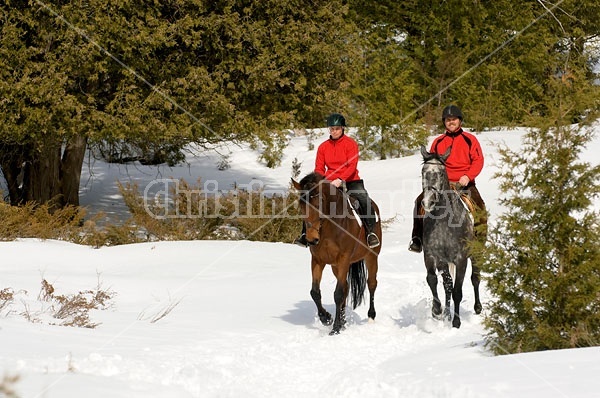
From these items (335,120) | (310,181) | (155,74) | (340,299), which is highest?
(155,74)

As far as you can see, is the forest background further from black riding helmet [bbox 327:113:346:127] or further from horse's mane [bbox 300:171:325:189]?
horse's mane [bbox 300:171:325:189]

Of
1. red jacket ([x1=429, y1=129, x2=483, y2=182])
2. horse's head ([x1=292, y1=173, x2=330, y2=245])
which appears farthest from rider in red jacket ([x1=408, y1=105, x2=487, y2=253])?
horse's head ([x1=292, y1=173, x2=330, y2=245])

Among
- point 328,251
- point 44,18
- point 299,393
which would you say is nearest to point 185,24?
point 44,18

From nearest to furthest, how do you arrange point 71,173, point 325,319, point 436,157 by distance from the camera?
point 436,157
point 325,319
point 71,173

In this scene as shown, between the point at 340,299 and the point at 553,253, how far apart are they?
9.75 ft

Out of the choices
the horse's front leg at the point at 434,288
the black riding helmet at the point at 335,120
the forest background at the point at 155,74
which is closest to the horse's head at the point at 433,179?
the horse's front leg at the point at 434,288

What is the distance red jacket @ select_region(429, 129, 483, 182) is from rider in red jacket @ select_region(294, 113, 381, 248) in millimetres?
1058

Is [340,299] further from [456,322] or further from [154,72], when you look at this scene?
[154,72]

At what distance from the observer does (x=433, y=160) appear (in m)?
8.69

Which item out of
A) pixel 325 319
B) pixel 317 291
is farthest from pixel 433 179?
pixel 325 319

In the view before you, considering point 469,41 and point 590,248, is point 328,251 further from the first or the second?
point 469,41

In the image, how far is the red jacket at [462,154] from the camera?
953 centimetres

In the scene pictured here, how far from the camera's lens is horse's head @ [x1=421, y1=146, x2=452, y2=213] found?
335 inches

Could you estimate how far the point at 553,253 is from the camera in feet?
21.4
